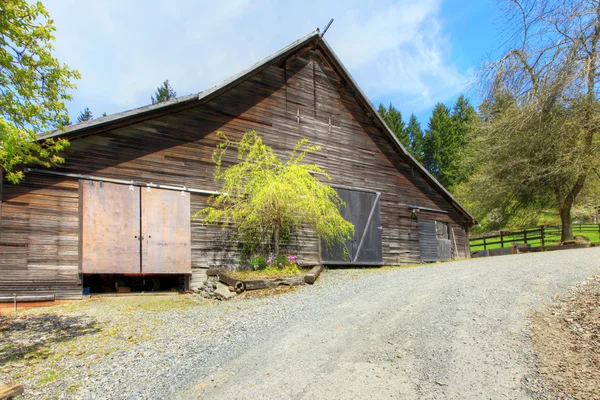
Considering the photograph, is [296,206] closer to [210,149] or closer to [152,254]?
[210,149]

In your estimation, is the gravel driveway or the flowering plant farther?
the flowering plant

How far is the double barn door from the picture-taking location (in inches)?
383

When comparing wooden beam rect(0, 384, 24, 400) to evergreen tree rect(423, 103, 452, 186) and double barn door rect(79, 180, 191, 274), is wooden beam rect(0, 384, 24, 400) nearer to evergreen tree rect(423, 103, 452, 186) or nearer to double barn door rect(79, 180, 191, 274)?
double barn door rect(79, 180, 191, 274)

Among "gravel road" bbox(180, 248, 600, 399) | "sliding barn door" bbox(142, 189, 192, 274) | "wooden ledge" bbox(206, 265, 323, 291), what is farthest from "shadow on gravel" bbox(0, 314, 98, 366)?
"wooden ledge" bbox(206, 265, 323, 291)

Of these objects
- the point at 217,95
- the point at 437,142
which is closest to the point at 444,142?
the point at 437,142

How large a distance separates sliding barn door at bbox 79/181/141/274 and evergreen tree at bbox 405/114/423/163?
2287 inches

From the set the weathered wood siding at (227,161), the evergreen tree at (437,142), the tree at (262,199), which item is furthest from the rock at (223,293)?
the evergreen tree at (437,142)

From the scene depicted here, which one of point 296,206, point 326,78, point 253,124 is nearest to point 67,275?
point 296,206

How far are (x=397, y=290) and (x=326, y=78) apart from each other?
9793 millimetres

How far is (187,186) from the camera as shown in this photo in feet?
37.3

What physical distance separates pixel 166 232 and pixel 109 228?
1377 millimetres

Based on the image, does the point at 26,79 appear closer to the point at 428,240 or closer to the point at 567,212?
the point at 428,240

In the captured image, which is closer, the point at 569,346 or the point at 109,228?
the point at 569,346

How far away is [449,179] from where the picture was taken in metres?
57.9
